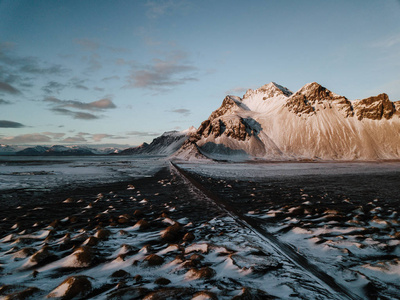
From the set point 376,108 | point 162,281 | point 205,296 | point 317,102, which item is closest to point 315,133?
point 317,102

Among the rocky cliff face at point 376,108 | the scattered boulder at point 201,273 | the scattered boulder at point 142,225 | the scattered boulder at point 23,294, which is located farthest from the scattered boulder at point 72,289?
the rocky cliff face at point 376,108

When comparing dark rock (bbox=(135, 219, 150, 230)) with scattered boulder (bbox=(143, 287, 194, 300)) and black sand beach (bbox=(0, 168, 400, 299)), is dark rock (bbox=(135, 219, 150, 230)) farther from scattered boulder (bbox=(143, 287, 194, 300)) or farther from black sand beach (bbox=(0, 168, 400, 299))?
scattered boulder (bbox=(143, 287, 194, 300))

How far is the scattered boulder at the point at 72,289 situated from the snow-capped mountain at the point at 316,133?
13834 cm

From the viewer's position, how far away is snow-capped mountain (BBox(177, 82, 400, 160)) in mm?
152625

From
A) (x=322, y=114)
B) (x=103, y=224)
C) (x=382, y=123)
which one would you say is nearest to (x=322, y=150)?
(x=322, y=114)

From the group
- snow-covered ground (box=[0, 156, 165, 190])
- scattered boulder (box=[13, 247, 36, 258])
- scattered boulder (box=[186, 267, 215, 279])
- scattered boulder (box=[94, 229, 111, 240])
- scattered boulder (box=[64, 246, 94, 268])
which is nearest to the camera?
scattered boulder (box=[186, 267, 215, 279])

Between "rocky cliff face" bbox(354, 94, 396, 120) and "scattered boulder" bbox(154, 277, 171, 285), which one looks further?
"rocky cliff face" bbox(354, 94, 396, 120)

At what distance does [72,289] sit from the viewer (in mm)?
3799

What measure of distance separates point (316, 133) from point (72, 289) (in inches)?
7528

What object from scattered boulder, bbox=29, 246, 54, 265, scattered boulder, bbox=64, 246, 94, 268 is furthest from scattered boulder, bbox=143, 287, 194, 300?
scattered boulder, bbox=29, 246, 54, 265

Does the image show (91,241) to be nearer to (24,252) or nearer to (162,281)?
(24,252)

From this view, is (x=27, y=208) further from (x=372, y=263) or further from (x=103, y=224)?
(x=372, y=263)

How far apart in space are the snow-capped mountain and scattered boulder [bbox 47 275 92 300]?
454 ft

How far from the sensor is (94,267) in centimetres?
487
